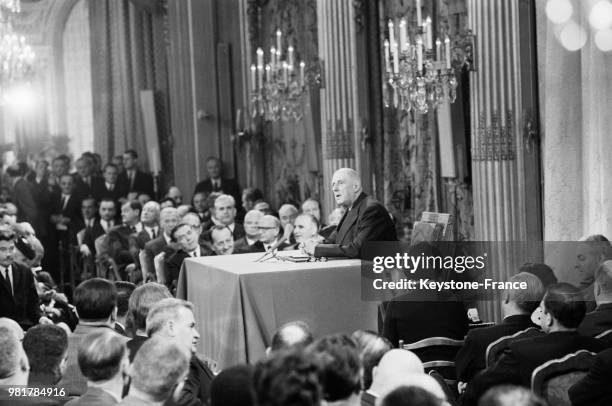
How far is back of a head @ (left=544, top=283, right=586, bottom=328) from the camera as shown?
516 centimetres

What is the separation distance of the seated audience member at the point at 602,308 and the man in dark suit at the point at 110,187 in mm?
11674

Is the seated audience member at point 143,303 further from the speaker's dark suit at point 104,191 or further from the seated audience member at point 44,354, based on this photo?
the speaker's dark suit at point 104,191

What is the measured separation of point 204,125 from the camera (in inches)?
671

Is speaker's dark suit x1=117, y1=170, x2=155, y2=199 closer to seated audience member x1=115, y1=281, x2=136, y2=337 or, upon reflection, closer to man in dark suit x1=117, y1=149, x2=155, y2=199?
man in dark suit x1=117, y1=149, x2=155, y2=199

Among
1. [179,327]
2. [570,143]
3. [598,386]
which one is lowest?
[598,386]

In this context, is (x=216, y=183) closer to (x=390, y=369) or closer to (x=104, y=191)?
(x=104, y=191)

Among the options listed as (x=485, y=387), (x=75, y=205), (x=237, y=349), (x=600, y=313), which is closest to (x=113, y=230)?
(x=75, y=205)

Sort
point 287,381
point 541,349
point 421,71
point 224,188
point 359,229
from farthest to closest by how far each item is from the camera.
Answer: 1. point 224,188
2. point 421,71
3. point 359,229
4. point 541,349
5. point 287,381

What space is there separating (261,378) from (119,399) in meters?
1.57

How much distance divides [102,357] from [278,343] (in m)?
0.77

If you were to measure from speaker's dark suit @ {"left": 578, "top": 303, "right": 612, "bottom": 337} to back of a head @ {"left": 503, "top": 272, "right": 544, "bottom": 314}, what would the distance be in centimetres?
29

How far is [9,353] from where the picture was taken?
14.9ft

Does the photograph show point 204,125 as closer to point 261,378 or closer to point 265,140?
point 265,140

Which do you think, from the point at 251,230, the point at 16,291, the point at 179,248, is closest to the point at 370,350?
the point at 16,291
